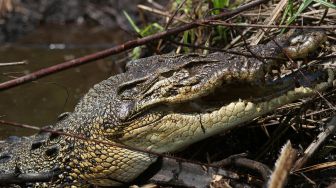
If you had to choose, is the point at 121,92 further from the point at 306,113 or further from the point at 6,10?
the point at 6,10

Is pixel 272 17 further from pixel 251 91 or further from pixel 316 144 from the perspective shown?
pixel 316 144

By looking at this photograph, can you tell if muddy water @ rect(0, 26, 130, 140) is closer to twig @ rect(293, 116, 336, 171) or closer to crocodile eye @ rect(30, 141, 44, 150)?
crocodile eye @ rect(30, 141, 44, 150)

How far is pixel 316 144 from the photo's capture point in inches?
109

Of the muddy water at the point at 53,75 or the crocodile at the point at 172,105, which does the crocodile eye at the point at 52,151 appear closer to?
the crocodile at the point at 172,105

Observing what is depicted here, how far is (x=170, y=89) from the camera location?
286cm

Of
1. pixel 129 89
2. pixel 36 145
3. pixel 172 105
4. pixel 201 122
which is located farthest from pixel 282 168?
pixel 36 145

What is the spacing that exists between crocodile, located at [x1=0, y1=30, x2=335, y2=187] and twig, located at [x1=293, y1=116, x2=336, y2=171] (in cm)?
19

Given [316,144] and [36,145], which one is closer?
[316,144]

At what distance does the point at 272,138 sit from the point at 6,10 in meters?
5.42

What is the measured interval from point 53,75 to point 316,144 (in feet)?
12.0

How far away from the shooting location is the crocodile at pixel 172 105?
109 inches

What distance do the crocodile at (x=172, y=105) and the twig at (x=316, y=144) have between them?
7.7 inches

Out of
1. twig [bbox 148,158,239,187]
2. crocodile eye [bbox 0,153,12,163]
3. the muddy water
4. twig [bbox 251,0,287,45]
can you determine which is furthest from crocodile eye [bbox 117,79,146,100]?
twig [bbox 251,0,287,45]

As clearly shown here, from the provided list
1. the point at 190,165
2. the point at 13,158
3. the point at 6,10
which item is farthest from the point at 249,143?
the point at 6,10
